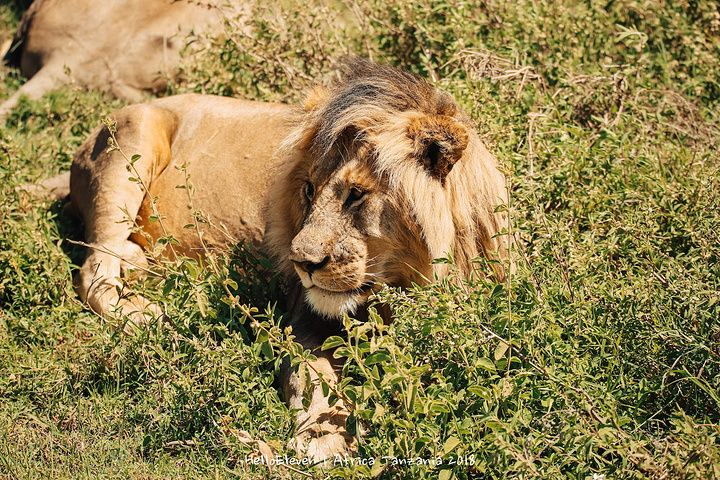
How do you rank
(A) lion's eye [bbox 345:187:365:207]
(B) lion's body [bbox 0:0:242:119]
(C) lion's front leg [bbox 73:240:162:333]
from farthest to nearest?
1. (B) lion's body [bbox 0:0:242:119]
2. (C) lion's front leg [bbox 73:240:162:333]
3. (A) lion's eye [bbox 345:187:365:207]

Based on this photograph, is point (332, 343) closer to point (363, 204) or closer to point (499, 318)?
point (499, 318)

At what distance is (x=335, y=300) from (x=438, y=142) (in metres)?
0.89

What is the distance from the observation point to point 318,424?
3.15m

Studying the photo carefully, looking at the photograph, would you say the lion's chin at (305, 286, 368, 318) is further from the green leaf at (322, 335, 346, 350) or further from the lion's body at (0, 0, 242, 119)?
the lion's body at (0, 0, 242, 119)

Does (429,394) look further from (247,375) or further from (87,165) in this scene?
(87,165)

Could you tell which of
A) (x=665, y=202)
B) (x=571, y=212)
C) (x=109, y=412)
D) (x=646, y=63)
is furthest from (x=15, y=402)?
(x=646, y=63)

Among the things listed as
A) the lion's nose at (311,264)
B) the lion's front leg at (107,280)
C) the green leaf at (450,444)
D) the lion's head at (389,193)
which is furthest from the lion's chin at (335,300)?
the lion's front leg at (107,280)

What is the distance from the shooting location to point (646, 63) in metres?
5.38

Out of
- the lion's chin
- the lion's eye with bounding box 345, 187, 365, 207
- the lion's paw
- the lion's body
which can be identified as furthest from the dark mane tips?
the lion's body

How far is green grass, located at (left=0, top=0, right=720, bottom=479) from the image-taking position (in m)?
2.72

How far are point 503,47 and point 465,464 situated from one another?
344cm

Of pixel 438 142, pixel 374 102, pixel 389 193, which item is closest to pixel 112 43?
pixel 374 102

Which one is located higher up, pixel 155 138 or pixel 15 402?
pixel 155 138

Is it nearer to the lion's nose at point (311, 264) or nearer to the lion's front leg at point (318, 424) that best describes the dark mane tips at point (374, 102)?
the lion's nose at point (311, 264)
